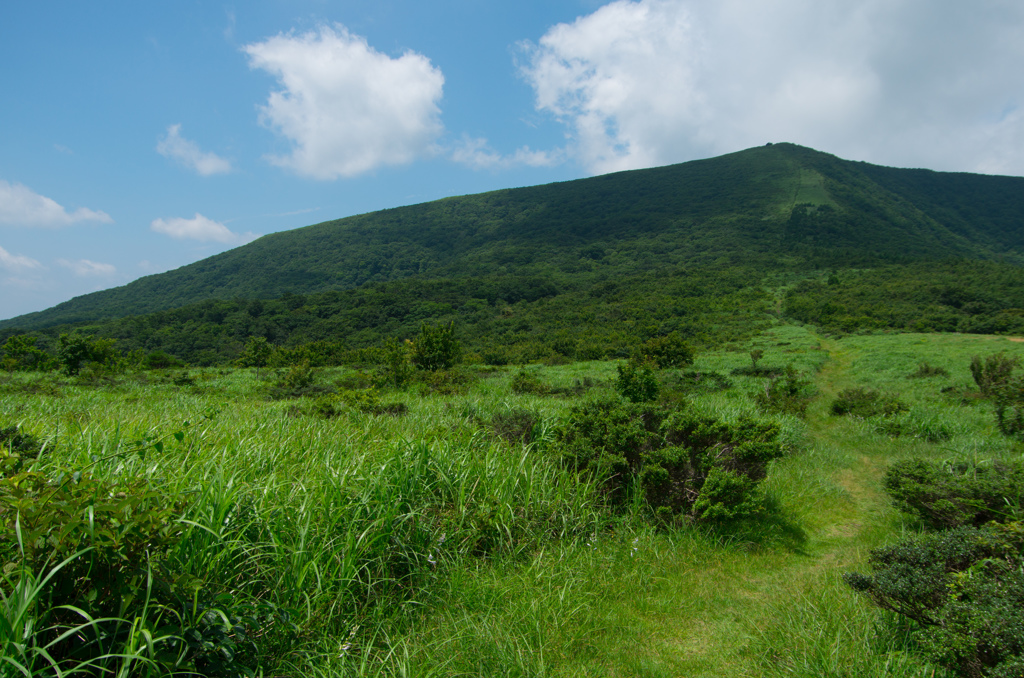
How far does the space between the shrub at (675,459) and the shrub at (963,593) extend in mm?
1263

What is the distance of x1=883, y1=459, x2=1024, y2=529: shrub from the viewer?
3.75 m

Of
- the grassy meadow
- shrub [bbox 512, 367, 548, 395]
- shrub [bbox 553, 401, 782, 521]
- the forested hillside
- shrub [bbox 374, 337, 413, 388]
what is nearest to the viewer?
the grassy meadow

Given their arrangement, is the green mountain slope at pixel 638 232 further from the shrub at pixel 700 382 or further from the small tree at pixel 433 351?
the small tree at pixel 433 351

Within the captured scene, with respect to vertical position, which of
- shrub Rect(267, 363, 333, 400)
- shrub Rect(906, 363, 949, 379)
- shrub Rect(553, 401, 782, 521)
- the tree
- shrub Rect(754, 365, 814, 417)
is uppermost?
the tree

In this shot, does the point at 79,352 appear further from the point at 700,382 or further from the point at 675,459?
the point at 675,459

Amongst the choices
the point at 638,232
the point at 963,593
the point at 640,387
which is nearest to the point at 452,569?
the point at 963,593

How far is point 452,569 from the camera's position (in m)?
3.44

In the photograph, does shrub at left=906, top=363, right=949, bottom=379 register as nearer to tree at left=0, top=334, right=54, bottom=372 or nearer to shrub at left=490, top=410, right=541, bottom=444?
shrub at left=490, top=410, right=541, bottom=444

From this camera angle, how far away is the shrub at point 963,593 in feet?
6.99

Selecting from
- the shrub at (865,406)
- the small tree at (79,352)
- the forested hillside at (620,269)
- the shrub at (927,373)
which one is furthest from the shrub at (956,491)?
the forested hillside at (620,269)

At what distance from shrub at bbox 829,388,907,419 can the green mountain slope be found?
6442 cm

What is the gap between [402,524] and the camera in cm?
362

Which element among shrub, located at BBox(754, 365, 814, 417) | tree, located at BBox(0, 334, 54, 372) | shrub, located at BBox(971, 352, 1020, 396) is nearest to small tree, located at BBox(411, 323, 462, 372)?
shrub, located at BBox(754, 365, 814, 417)

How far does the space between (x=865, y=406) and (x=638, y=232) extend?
307 feet
